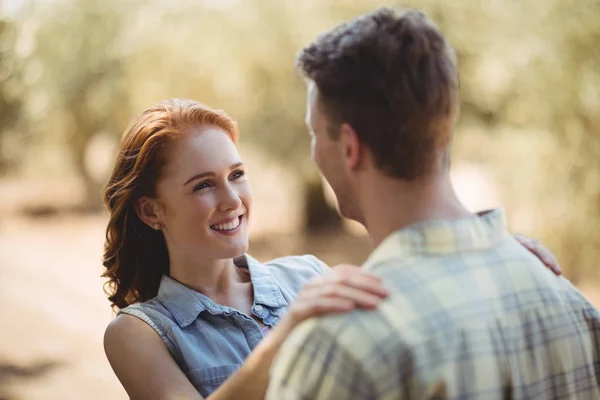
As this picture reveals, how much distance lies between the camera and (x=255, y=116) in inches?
289

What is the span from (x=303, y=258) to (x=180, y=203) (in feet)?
1.38

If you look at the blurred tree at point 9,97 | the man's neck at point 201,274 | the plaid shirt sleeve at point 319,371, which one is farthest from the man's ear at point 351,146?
the blurred tree at point 9,97

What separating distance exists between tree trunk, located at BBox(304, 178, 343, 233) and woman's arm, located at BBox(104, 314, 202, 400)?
7111 mm

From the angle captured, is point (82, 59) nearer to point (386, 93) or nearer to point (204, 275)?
point (204, 275)

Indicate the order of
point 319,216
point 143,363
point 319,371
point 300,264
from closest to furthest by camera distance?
point 319,371
point 143,363
point 300,264
point 319,216

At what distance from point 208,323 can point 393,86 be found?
0.87 m

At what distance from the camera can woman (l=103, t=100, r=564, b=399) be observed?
1.68m

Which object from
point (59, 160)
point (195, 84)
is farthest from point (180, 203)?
point (59, 160)

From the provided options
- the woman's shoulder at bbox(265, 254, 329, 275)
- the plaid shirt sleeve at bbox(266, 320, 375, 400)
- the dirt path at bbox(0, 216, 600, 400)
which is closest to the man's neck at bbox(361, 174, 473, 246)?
the plaid shirt sleeve at bbox(266, 320, 375, 400)

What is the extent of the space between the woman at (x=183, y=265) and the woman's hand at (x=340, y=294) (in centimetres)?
56

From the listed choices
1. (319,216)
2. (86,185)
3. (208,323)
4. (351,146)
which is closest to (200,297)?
(208,323)

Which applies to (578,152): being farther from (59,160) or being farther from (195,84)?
(59,160)

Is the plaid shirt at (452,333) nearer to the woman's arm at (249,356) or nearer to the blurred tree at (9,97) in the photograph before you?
the woman's arm at (249,356)

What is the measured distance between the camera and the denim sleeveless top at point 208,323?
1.69 m
